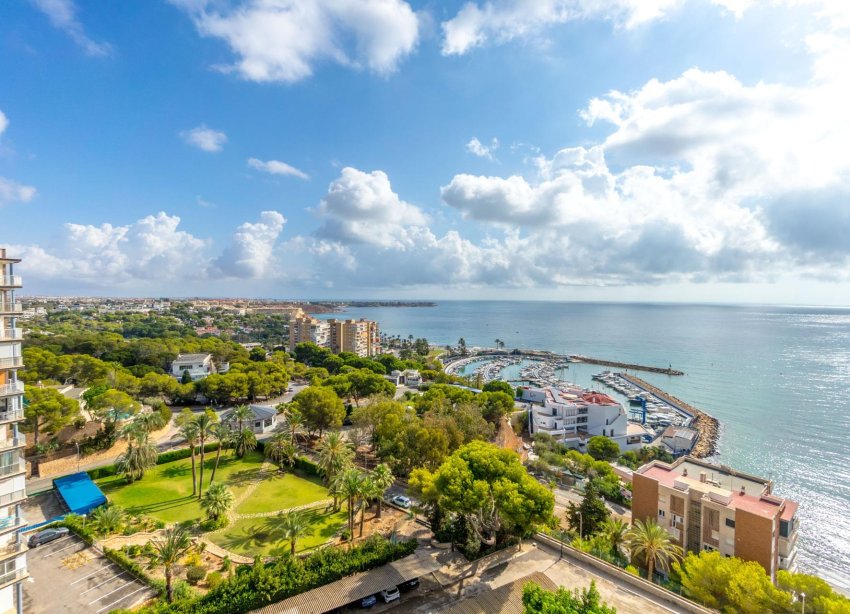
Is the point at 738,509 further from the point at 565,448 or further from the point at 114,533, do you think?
the point at 114,533

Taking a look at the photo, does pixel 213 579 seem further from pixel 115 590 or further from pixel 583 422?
pixel 583 422

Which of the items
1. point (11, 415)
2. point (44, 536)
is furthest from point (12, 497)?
point (44, 536)

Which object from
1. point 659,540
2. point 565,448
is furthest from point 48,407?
point 565,448

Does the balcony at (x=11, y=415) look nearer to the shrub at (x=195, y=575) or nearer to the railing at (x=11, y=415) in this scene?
the railing at (x=11, y=415)

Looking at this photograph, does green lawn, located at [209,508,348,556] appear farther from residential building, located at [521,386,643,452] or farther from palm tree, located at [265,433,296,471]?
residential building, located at [521,386,643,452]

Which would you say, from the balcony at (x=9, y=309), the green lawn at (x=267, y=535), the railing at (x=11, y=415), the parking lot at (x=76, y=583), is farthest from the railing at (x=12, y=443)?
the green lawn at (x=267, y=535)

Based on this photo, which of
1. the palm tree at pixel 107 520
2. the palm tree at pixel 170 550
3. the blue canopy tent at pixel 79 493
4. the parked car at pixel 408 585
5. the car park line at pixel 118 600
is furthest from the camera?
the blue canopy tent at pixel 79 493
